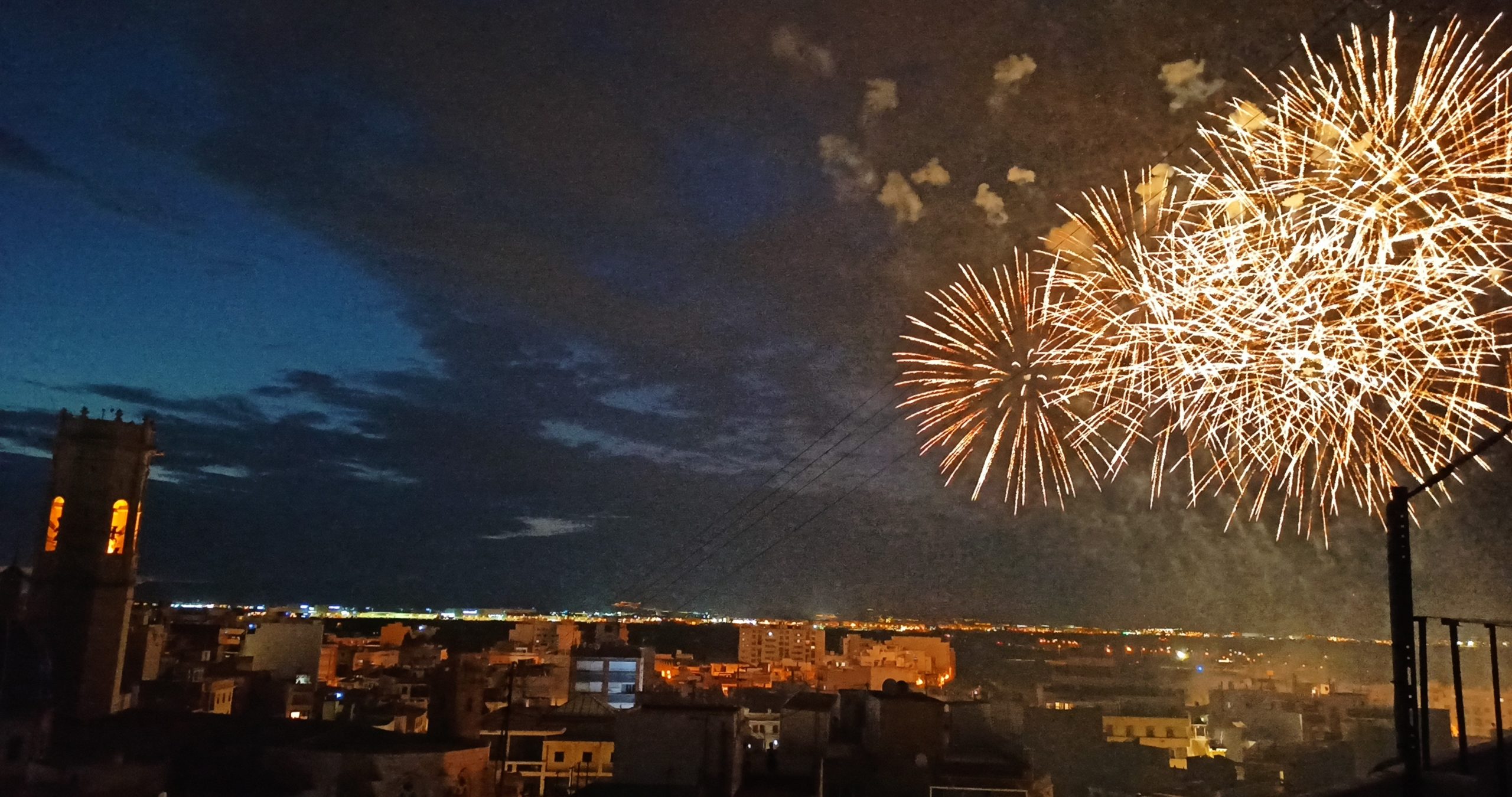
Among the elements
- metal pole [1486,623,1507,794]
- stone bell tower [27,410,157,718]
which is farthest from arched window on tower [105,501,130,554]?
metal pole [1486,623,1507,794]

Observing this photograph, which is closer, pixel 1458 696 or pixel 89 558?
pixel 1458 696

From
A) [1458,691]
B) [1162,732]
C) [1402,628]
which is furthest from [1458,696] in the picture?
[1162,732]

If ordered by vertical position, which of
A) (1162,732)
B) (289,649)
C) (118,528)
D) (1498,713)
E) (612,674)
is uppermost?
(118,528)

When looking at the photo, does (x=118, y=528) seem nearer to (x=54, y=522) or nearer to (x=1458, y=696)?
(x=54, y=522)

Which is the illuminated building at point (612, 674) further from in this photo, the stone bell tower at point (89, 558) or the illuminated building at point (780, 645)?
the illuminated building at point (780, 645)

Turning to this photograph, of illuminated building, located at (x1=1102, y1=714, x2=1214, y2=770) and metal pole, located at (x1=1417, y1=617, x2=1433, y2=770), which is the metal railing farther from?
illuminated building, located at (x1=1102, y1=714, x2=1214, y2=770)

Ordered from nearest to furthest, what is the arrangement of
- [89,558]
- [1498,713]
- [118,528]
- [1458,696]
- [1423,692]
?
[1498,713] → [1458,696] → [1423,692] → [89,558] → [118,528]

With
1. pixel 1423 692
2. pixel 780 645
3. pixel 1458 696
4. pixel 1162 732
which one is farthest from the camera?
pixel 780 645
